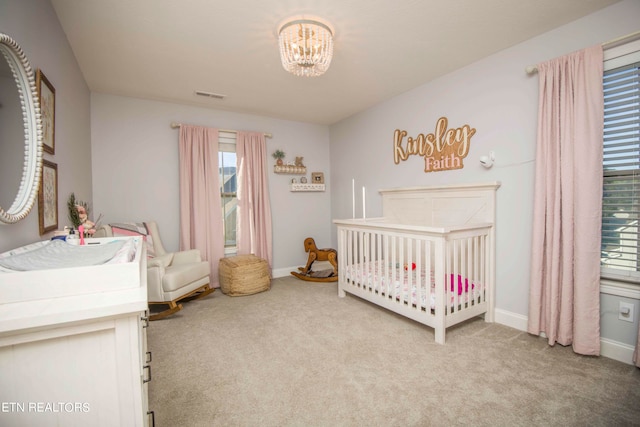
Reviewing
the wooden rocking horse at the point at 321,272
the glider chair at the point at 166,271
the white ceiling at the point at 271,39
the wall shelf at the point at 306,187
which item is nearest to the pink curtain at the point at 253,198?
the wall shelf at the point at 306,187

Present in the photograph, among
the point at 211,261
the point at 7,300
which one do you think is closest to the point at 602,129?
the point at 7,300

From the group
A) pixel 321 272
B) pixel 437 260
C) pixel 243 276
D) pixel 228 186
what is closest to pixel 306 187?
pixel 228 186

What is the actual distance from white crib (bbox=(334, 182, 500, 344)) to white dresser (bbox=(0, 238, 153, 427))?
5.84 feet

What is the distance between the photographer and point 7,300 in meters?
0.71

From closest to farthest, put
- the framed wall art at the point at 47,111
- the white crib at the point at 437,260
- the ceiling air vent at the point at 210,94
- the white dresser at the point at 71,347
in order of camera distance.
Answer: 1. the white dresser at the point at 71,347
2. the framed wall art at the point at 47,111
3. the white crib at the point at 437,260
4. the ceiling air vent at the point at 210,94

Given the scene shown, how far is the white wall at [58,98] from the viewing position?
1.24 m

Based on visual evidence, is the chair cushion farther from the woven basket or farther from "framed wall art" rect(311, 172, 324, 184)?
"framed wall art" rect(311, 172, 324, 184)

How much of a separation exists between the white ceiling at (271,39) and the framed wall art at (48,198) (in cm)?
101

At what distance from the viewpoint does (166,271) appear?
280 cm

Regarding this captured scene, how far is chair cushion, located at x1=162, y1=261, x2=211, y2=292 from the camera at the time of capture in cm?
271

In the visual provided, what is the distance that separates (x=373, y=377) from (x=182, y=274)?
2046 millimetres

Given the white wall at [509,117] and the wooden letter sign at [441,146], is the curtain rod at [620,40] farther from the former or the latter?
the wooden letter sign at [441,146]

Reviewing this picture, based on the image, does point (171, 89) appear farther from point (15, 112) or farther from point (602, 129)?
point (602, 129)

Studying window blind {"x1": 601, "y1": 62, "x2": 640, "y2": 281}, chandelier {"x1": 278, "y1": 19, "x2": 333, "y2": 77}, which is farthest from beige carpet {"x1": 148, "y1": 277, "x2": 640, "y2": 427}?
chandelier {"x1": 278, "y1": 19, "x2": 333, "y2": 77}
